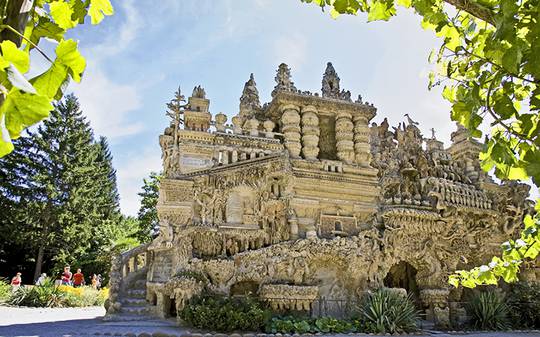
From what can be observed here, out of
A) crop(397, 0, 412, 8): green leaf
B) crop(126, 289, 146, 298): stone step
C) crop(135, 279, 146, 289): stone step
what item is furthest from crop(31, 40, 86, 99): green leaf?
crop(135, 279, 146, 289): stone step

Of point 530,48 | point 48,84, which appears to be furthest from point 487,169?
point 48,84

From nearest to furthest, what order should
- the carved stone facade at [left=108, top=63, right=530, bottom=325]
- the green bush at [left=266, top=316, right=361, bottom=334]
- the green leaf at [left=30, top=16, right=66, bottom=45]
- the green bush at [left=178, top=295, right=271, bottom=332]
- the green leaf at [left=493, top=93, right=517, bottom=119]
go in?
the green leaf at [left=30, top=16, right=66, bottom=45], the green leaf at [left=493, top=93, right=517, bottom=119], the green bush at [left=178, top=295, right=271, bottom=332], the green bush at [left=266, top=316, right=361, bottom=334], the carved stone facade at [left=108, top=63, right=530, bottom=325]

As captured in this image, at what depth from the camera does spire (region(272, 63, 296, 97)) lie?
13.4 metres

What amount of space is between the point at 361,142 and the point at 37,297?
36.8ft

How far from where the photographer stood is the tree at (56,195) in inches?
1005

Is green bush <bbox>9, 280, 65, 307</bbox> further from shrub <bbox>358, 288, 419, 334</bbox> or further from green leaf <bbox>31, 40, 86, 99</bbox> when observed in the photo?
green leaf <bbox>31, 40, 86, 99</bbox>

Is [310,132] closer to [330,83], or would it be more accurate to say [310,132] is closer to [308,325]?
[330,83]

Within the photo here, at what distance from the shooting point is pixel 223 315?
30.4ft

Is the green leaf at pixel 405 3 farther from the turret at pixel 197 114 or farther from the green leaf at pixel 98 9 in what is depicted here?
the turret at pixel 197 114

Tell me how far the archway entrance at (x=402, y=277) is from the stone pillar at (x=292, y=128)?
5.55 m

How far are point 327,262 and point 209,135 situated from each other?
16.0ft

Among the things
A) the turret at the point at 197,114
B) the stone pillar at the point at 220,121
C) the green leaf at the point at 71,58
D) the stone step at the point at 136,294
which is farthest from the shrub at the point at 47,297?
the green leaf at the point at 71,58

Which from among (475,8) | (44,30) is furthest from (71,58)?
(475,8)

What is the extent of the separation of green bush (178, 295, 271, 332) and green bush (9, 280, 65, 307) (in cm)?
614
